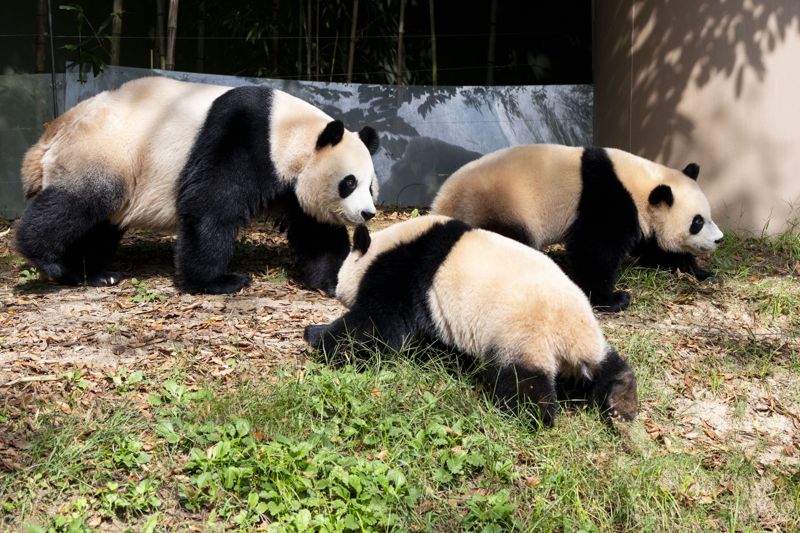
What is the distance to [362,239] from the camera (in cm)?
547

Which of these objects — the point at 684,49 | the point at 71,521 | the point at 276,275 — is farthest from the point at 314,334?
the point at 684,49

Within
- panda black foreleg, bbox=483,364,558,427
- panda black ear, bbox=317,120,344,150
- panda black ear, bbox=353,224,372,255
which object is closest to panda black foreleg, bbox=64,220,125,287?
panda black ear, bbox=317,120,344,150

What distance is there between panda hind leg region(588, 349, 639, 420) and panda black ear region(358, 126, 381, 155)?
10.1 ft

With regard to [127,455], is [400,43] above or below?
above

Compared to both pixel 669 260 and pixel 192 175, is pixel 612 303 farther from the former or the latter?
pixel 192 175

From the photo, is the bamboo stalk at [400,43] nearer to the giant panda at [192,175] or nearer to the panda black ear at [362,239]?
the giant panda at [192,175]

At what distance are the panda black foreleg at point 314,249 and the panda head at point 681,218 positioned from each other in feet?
8.66

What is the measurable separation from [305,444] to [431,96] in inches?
277

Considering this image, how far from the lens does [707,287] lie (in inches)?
291

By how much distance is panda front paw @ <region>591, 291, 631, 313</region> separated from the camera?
6.85 meters

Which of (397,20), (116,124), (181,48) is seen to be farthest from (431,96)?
(116,124)

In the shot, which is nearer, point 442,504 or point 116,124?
point 442,504

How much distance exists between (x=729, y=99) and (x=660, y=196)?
2.31 meters

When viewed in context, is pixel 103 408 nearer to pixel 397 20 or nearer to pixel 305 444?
pixel 305 444
